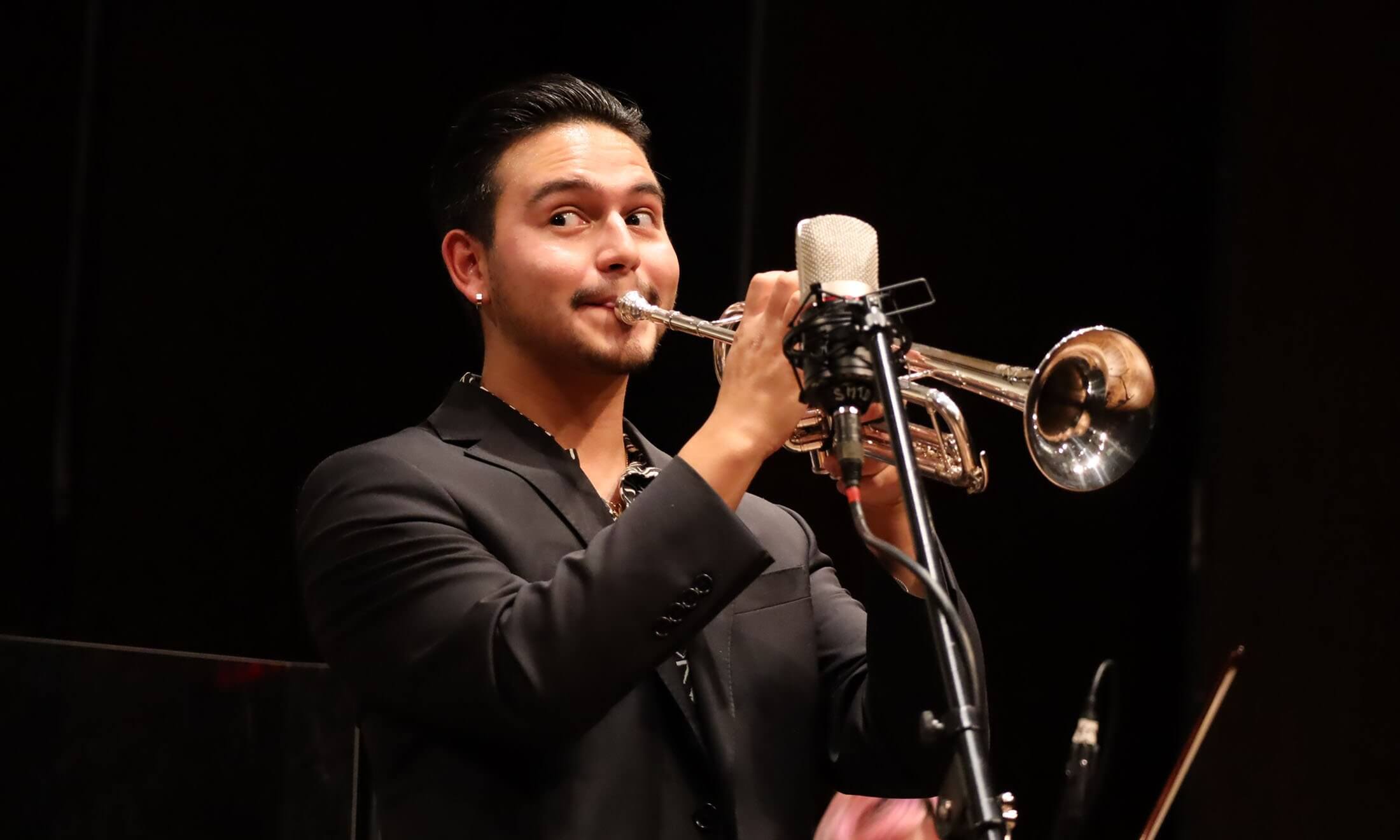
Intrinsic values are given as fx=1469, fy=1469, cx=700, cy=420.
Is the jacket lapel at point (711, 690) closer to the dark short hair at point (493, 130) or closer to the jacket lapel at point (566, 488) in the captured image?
the jacket lapel at point (566, 488)

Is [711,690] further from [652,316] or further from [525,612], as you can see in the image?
[652,316]

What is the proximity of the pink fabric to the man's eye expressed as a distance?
1161mm

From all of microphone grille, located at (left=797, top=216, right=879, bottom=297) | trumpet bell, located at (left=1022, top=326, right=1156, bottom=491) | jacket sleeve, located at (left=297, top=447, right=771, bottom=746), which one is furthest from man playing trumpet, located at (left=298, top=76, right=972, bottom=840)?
trumpet bell, located at (left=1022, top=326, right=1156, bottom=491)

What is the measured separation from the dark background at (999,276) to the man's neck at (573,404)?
1.16m

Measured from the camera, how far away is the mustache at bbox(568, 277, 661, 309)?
2.22 m

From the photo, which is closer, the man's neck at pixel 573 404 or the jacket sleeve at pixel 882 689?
the jacket sleeve at pixel 882 689

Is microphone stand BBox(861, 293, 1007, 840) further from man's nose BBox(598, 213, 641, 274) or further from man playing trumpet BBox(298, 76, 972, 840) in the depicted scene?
man's nose BBox(598, 213, 641, 274)

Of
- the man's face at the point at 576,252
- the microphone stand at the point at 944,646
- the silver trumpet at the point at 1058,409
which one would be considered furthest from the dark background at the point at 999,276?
the microphone stand at the point at 944,646

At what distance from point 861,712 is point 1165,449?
100 inches

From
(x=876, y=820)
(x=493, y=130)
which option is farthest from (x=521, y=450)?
(x=876, y=820)

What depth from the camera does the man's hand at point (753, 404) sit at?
5.88 feet

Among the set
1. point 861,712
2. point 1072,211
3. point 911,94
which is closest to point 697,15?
point 911,94

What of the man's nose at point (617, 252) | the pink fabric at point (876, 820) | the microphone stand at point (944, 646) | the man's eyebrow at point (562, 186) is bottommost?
the pink fabric at point (876, 820)

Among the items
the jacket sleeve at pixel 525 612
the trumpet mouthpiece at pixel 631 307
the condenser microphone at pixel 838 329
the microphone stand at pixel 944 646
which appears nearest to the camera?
the microphone stand at pixel 944 646
